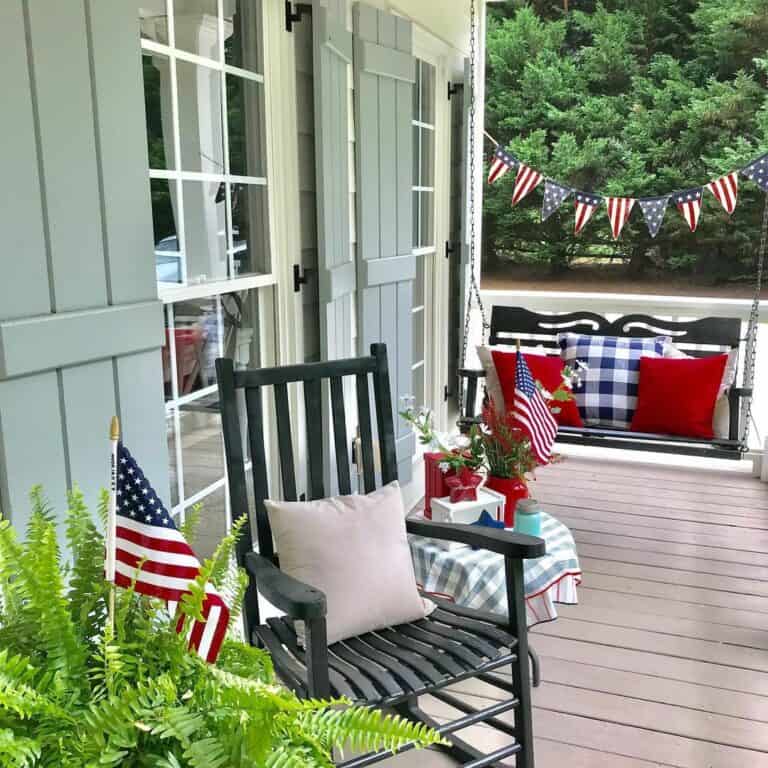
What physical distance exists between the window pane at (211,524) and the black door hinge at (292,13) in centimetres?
147

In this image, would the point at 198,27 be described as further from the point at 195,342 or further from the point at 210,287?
the point at 195,342

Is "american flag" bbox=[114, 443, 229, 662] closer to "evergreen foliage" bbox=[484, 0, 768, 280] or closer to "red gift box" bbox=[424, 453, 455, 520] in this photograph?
"red gift box" bbox=[424, 453, 455, 520]

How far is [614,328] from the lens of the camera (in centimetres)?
439

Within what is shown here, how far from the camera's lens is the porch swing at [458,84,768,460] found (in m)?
3.46

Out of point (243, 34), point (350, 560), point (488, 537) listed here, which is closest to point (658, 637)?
point (488, 537)

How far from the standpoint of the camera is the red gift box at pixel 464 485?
7.95ft

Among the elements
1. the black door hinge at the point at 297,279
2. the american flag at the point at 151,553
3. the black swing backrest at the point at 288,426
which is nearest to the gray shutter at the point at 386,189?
the black door hinge at the point at 297,279

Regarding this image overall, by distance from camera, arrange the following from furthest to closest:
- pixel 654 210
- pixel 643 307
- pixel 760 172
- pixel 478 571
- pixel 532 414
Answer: pixel 643 307 → pixel 654 210 → pixel 760 172 → pixel 532 414 → pixel 478 571

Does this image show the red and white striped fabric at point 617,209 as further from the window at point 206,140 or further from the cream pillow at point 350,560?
the cream pillow at point 350,560

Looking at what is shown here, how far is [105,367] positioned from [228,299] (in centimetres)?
74

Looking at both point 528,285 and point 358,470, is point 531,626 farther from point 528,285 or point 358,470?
point 528,285

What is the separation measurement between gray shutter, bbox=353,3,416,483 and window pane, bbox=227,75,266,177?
1.73ft

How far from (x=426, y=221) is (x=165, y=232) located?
2.37 meters

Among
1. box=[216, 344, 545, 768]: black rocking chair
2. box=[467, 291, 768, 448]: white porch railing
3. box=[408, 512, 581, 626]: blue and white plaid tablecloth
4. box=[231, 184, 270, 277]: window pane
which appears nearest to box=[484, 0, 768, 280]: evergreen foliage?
box=[467, 291, 768, 448]: white porch railing
